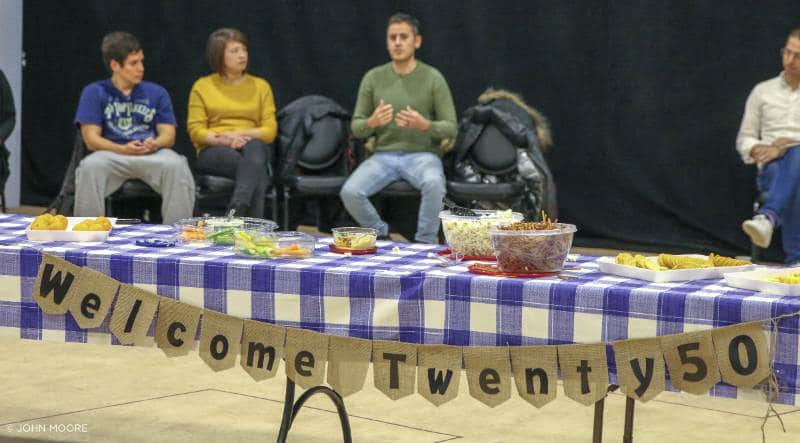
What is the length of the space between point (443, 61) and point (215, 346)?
493 cm

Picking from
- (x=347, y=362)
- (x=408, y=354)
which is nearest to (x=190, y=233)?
(x=347, y=362)

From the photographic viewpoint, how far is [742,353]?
2.41 meters

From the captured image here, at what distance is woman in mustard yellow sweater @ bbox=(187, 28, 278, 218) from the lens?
6.16 meters

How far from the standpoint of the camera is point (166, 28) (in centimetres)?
823

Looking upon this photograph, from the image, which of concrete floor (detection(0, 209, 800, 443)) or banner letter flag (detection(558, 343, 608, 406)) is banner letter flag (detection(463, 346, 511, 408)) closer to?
banner letter flag (detection(558, 343, 608, 406))

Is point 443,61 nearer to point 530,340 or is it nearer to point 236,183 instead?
point 236,183

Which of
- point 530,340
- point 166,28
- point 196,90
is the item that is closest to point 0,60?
point 166,28

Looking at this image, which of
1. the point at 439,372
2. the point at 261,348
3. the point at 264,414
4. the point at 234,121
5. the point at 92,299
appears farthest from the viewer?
the point at 234,121

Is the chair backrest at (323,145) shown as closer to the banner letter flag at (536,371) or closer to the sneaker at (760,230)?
the sneaker at (760,230)

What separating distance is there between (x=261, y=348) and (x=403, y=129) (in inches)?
139

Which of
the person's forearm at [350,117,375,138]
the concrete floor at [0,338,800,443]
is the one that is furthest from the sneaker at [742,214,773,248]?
the concrete floor at [0,338,800,443]

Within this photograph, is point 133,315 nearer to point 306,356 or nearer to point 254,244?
point 254,244

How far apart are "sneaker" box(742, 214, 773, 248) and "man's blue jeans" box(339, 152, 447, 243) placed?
1.43 m

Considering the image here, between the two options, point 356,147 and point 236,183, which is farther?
point 356,147
